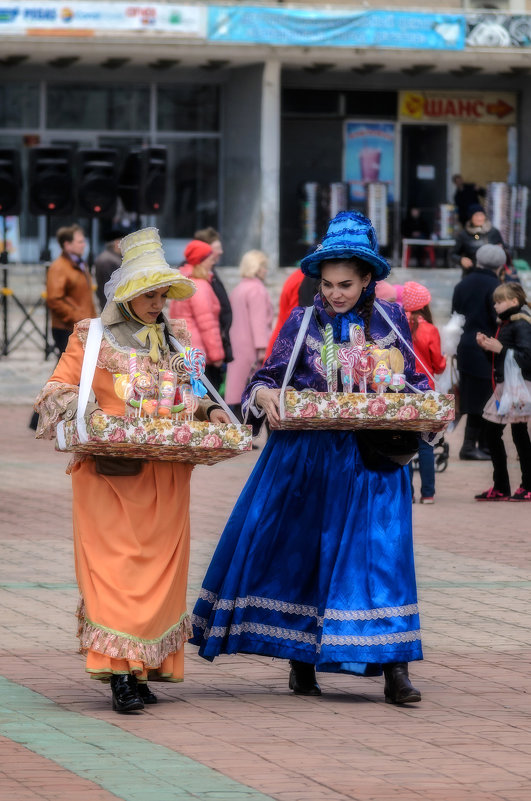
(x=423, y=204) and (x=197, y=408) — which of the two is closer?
(x=197, y=408)

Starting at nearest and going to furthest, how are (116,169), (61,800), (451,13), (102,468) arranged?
(61,800) → (102,468) → (116,169) → (451,13)

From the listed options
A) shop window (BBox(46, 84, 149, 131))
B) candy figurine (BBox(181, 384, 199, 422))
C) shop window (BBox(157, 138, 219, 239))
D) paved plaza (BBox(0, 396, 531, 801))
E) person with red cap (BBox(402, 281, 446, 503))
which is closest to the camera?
paved plaza (BBox(0, 396, 531, 801))

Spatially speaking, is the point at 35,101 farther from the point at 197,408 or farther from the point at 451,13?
the point at 197,408

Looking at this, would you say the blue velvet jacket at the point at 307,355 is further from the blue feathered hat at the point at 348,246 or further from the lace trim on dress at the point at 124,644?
the lace trim on dress at the point at 124,644

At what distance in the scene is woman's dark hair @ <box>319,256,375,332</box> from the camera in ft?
20.8

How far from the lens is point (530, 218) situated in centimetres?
3250

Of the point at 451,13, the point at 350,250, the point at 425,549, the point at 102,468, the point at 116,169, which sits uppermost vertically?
the point at 451,13

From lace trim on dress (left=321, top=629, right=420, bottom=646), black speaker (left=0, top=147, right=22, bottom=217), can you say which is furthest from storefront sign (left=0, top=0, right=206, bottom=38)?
lace trim on dress (left=321, top=629, right=420, bottom=646)

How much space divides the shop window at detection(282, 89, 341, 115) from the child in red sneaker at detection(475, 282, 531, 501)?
20430mm

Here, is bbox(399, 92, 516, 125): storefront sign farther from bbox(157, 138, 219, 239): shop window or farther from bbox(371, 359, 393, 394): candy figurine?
bbox(371, 359, 393, 394): candy figurine

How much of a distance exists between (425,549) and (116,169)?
13594mm

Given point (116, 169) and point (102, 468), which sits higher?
point (116, 169)

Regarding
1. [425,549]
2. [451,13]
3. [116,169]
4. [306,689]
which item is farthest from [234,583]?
[451,13]

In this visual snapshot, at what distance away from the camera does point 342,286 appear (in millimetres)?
6348
